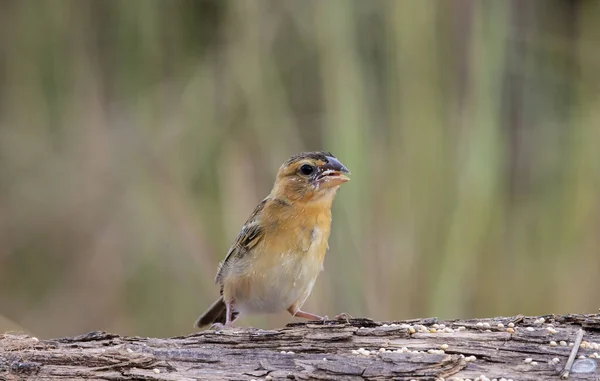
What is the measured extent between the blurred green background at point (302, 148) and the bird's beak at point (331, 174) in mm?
556

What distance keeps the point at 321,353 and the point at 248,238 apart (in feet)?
3.84

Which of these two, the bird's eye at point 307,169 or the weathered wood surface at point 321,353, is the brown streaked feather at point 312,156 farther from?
the weathered wood surface at point 321,353

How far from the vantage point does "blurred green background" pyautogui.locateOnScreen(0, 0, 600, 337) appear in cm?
482

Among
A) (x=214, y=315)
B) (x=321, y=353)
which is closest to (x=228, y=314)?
(x=214, y=315)

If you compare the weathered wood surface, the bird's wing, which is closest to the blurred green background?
the bird's wing

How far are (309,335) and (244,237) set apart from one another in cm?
109

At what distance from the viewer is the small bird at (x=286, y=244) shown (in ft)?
13.2

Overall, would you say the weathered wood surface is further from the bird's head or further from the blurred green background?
the blurred green background

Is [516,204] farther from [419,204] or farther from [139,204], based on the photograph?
[139,204]

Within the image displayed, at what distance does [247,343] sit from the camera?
3066 mm

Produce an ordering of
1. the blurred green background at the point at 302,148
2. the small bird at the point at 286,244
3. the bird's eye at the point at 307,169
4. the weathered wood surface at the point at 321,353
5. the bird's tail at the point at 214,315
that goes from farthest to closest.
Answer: the blurred green background at the point at 302,148 < the bird's tail at the point at 214,315 < the bird's eye at the point at 307,169 < the small bird at the point at 286,244 < the weathered wood surface at the point at 321,353

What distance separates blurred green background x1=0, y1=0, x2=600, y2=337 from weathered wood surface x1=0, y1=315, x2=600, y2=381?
1500 mm

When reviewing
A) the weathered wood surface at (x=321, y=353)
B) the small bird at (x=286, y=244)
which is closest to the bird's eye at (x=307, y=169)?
the small bird at (x=286, y=244)

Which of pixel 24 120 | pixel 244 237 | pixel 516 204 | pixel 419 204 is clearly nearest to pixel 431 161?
pixel 419 204
